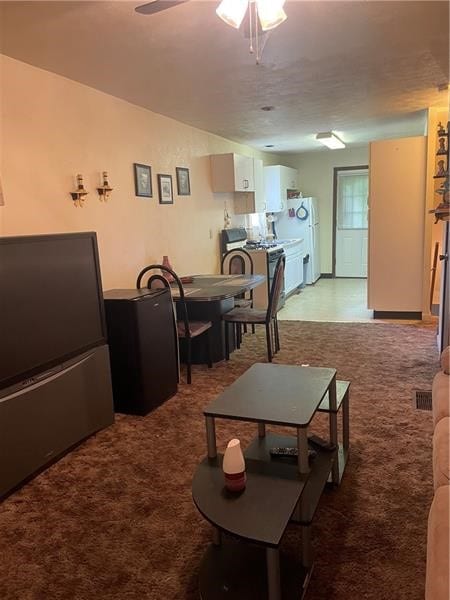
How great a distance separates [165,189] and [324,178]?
5.14m

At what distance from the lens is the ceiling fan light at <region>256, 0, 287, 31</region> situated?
1.89 m

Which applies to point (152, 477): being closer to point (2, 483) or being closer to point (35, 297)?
point (2, 483)

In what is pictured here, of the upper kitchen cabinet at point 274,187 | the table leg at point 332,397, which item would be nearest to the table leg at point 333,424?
the table leg at point 332,397

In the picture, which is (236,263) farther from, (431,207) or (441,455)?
(441,455)

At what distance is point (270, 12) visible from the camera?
6.27 ft

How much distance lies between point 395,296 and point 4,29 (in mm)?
4843

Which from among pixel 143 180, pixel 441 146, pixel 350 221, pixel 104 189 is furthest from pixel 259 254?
pixel 350 221

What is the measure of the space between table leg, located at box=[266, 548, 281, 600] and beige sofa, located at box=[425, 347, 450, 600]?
1.45 ft

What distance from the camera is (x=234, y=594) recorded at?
5.34 ft

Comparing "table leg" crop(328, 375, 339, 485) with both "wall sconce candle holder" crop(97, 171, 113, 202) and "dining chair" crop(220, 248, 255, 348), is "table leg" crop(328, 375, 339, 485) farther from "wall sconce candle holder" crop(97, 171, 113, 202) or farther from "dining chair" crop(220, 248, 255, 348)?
"dining chair" crop(220, 248, 255, 348)

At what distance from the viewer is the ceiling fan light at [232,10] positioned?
6.12ft

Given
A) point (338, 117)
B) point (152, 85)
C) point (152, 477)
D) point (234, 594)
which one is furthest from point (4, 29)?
point (338, 117)

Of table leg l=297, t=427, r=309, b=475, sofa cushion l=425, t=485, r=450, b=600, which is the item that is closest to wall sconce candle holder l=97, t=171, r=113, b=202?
table leg l=297, t=427, r=309, b=475

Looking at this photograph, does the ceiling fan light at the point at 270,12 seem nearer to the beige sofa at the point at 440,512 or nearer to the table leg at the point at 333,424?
the table leg at the point at 333,424
